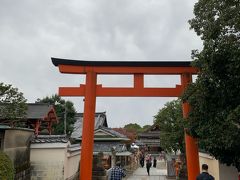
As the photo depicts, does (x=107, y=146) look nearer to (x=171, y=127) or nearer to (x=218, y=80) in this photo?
(x=171, y=127)

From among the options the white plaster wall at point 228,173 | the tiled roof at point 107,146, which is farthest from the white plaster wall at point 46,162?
the tiled roof at point 107,146

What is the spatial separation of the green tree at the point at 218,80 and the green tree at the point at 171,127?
1554 centimetres

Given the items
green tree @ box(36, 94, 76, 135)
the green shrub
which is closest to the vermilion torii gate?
the green shrub

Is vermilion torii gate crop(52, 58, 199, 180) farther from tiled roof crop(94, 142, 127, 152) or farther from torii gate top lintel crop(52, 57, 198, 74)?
tiled roof crop(94, 142, 127, 152)

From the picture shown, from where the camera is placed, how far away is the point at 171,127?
90.2ft

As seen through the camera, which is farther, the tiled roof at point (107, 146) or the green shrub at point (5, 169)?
the tiled roof at point (107, 146)

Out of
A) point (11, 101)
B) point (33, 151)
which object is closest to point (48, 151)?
point (33, 151)

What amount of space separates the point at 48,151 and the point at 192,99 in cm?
605

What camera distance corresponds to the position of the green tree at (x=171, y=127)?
24922 mm

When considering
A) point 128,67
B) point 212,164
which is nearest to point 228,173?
point 212,164

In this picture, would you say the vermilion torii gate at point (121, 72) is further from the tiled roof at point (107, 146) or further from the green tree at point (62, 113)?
the green tree at point (62, 113)

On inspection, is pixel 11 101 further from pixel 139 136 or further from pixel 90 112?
pixel 139 136

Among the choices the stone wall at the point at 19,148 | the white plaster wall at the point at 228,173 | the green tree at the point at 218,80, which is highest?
the green tree at the point at 218,80

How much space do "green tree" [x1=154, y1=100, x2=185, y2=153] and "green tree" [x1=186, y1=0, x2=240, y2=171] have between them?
15.5m
